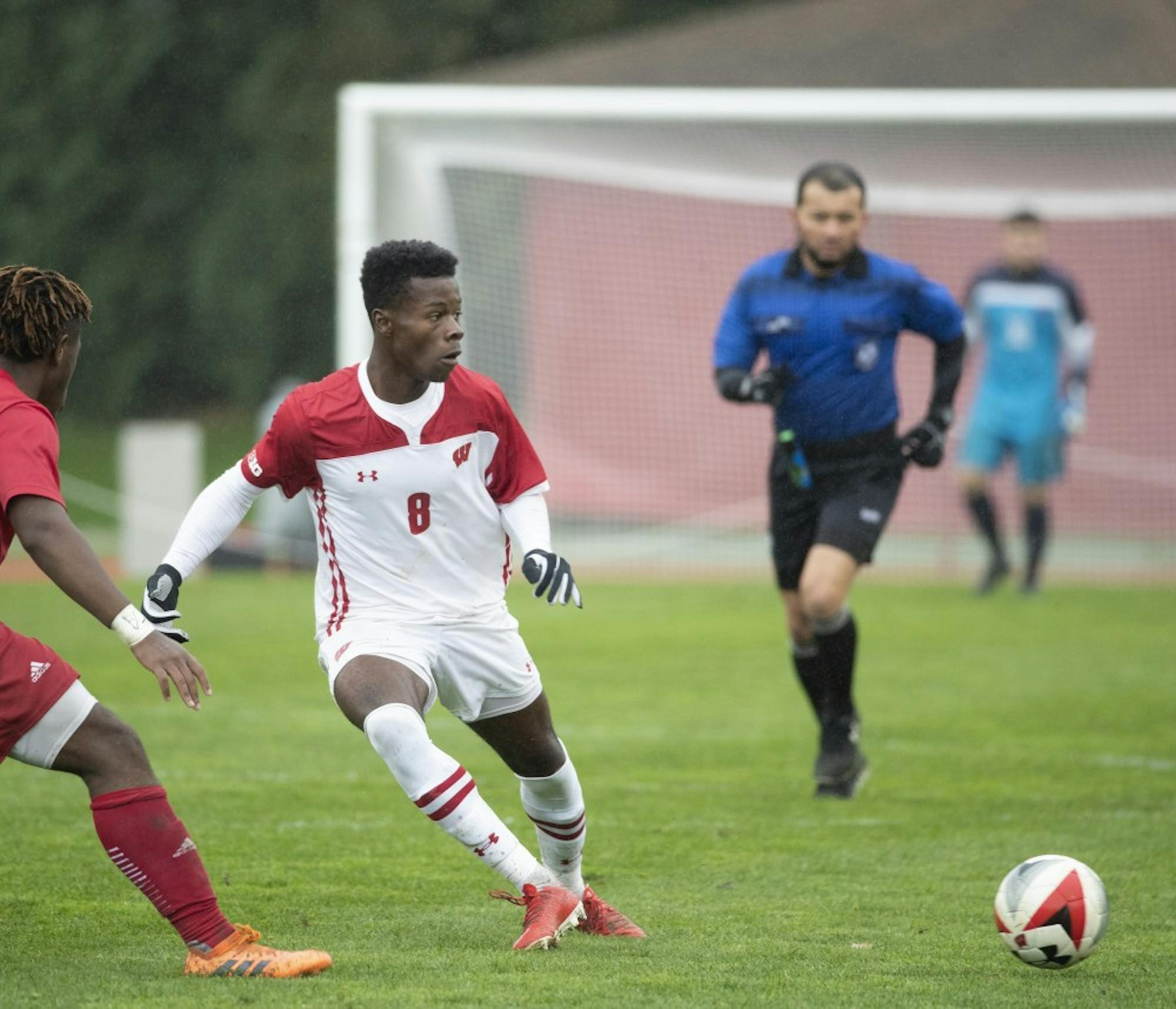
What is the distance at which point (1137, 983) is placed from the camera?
483 centimetres

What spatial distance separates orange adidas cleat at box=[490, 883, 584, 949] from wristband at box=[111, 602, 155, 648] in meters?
1.28

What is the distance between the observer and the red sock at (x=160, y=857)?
184 inches

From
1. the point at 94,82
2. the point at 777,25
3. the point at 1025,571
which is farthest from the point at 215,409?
the point at 1025,571

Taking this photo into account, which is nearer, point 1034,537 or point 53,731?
point 53,731

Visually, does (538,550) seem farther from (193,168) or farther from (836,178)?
(193,168)

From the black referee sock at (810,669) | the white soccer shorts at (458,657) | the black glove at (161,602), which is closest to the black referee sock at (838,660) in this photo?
the black referee sock at (810,669)

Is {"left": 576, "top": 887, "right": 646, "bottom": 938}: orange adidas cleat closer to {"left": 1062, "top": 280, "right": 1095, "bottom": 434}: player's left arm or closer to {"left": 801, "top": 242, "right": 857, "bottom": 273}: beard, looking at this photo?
{"left": 801, "top": 242, "right": 857, "bottom": 273}: beard

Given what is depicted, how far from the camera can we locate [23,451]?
14.6 feet

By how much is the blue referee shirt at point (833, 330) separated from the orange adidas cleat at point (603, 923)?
10.1ft

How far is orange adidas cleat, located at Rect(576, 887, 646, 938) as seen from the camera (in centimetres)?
534

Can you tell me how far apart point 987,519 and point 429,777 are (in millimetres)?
10995

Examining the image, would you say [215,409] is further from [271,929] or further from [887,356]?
[271,929]

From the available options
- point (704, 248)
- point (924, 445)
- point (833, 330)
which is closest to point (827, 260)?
point (833, 330)

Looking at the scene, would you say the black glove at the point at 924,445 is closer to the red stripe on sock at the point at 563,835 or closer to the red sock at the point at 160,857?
the red stripe on sock at the point at 563,835
